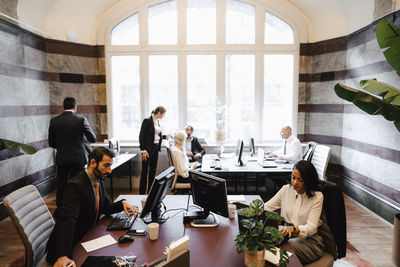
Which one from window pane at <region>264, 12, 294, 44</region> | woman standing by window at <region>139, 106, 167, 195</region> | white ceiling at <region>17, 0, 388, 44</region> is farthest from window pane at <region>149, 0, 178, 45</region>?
window pane at <region>264, 12, 294, 44</region>

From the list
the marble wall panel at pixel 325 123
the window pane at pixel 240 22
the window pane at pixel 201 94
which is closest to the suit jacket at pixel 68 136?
the window pane at pixel 201 94

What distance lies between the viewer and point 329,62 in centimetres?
573

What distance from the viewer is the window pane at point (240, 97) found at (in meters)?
6.24

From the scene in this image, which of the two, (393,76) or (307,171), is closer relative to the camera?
(307,171)

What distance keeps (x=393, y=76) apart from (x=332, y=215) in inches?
116

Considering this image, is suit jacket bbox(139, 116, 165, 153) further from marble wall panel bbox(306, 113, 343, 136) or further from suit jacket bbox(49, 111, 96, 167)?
marble wall panel bbox(306, 113, 343, 136)

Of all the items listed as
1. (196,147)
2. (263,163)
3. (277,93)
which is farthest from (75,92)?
(277,93)

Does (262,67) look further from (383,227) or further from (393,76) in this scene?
(383,227)

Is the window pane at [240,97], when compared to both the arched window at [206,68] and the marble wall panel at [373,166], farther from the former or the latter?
the marble wall panel at [373,166]

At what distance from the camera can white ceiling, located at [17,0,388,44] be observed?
4938mm

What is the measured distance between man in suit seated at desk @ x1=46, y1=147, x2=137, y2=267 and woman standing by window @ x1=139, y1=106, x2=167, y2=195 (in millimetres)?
2576

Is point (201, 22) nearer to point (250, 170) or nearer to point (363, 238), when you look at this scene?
point (250, 170)

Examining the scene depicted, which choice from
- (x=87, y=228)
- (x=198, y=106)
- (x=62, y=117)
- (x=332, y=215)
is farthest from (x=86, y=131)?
(x=332, y=215)

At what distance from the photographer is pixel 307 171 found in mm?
2326
